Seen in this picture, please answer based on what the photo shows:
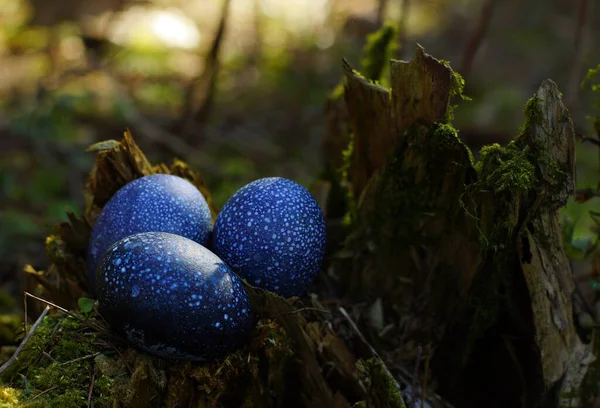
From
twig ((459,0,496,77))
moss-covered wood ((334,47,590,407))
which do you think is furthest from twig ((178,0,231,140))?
moss-covered wood ((334,47,590,407))

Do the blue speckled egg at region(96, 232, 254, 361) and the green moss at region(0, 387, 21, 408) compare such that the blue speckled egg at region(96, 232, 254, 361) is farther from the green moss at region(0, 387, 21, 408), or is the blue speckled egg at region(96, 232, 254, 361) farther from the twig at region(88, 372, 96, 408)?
the green moss at region(0, 387, 21, 408)

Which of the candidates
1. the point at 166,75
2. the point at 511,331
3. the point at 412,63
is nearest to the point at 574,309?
the point at 511,331

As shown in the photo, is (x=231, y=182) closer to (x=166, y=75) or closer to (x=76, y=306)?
(x=76, y=306)

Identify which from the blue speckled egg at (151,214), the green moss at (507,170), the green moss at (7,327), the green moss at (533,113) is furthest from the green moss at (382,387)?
the green moss at (7,327)

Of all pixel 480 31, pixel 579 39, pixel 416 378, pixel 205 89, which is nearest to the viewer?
pixel 416 378

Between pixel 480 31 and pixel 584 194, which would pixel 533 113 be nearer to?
pixel 584 194

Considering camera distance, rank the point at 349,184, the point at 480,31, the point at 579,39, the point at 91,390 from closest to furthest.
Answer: the point at 91,390, the point at 349,184, the point at 579,39, the point at 480,31

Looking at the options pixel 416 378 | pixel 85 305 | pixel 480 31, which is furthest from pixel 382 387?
pixel 480 31

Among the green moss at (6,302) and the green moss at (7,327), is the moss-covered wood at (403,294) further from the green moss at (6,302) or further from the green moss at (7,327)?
the green moss at (6,302)
